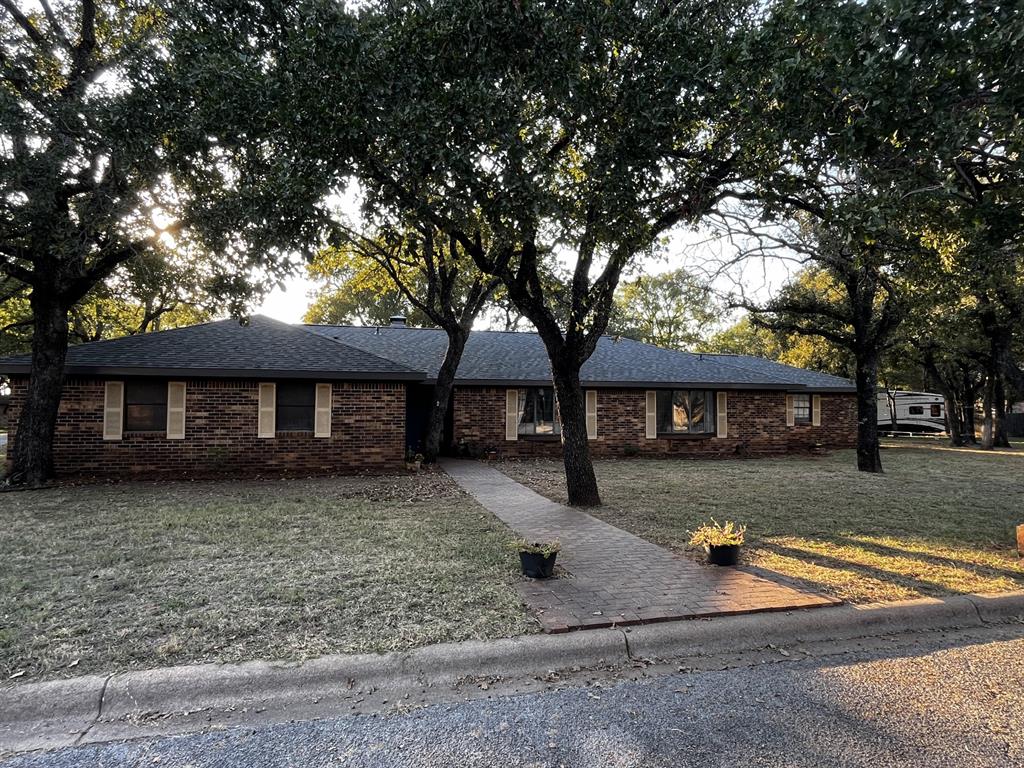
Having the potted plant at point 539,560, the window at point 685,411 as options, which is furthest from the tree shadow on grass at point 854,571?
the window at point 685,411

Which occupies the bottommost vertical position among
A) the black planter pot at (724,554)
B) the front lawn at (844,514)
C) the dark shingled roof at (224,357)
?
the front lawn at (844,514)

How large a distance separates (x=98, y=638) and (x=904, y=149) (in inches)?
293

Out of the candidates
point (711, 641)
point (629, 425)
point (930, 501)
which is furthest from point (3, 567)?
point (629, 425)

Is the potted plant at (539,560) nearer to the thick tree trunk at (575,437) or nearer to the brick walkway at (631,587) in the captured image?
the brick walkway at (631,587)

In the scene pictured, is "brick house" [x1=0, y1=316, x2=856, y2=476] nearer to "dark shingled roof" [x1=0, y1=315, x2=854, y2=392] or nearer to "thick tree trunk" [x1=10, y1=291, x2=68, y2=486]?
"dark shingled roof" [x1=0, y1=315, x2=854, y2=392]

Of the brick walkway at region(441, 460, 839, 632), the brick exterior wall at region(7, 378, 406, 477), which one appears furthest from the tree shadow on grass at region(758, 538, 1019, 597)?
the brick exterior wall at region(7, 378, 406, 477)

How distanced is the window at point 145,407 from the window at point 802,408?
59.4ft

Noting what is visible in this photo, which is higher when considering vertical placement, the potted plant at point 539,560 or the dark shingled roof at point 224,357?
the dark shingled roof at point 224,357

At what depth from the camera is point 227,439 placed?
40.1 feet

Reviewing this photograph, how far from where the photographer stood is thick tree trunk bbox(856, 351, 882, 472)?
44.5ft

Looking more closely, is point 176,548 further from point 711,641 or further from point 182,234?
→ point 182,234

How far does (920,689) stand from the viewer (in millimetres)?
3291

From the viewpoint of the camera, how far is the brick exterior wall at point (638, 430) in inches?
639

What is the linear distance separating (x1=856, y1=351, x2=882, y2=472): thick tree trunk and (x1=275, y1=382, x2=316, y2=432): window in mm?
12524
